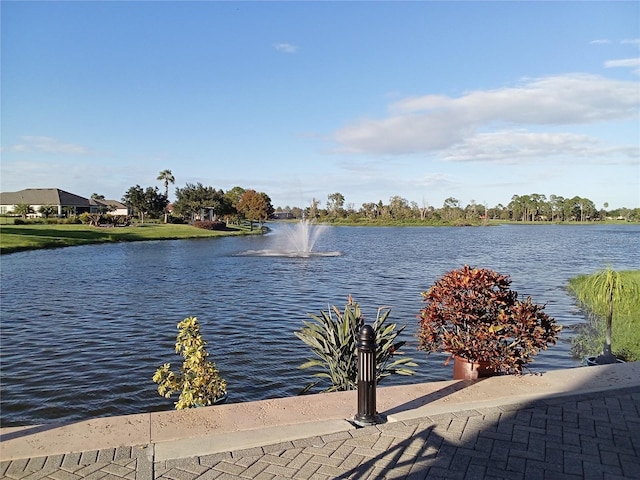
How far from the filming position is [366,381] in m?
A: 4.61

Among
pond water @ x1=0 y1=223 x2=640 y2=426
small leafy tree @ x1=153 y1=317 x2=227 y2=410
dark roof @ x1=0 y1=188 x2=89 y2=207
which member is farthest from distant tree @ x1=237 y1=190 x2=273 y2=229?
small leafy tree @ x1=153 y1=317 x2=227 y2=410

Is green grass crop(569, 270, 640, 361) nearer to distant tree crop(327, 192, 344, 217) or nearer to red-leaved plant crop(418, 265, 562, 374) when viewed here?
red-leaved plant crop(418, 265, 562, 374)

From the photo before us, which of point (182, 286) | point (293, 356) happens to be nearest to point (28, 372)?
point (293, 356)

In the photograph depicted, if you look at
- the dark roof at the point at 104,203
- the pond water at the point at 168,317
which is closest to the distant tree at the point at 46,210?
the dark roof at the point at 104,203

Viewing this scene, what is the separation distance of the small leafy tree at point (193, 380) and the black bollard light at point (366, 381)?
169 centimetres

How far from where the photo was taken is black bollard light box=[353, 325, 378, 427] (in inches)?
181

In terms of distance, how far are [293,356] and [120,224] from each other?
64608 mm

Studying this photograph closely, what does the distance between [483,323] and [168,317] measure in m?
9.36

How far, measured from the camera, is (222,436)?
4.30 metres

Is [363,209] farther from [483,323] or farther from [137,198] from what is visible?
[483,323]

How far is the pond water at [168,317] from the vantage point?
7.84m

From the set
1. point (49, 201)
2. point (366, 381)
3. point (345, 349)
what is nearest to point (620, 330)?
point (345, 349)

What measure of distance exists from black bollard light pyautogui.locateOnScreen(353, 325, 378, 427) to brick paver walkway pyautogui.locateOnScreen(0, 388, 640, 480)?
14cm

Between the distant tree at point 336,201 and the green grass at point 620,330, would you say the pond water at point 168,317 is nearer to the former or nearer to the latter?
the green grass at point 620,330
